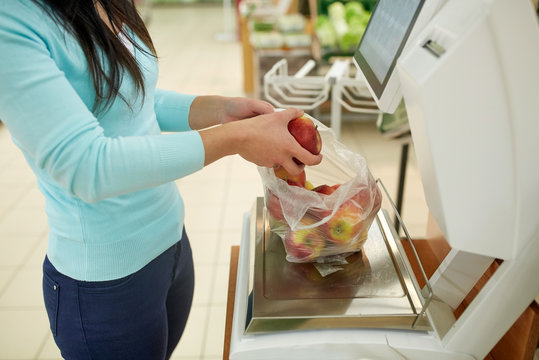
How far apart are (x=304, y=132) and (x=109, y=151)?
343 mm

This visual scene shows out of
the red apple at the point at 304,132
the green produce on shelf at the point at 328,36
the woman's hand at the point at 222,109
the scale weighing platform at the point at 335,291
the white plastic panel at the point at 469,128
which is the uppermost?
the white plastic panel at the point at 469,128

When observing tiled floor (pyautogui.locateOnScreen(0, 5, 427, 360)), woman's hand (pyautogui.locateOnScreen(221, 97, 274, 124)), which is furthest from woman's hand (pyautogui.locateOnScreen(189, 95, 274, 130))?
tiled floor (pyautogui.locateOnScreen(0, 5, 427, 360))

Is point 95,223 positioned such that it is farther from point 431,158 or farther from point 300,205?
point 431,158

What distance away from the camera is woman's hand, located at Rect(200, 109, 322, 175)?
759mm

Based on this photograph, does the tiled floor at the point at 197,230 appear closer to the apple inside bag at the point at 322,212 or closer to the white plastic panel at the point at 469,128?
the apple inside bag at the point at 322,212

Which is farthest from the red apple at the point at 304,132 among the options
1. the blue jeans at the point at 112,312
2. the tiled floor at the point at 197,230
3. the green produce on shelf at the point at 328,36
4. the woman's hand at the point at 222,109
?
the green produce on shelf at the point at 328,36

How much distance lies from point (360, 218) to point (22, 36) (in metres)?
0.60

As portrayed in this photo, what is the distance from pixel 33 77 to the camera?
2.11ft

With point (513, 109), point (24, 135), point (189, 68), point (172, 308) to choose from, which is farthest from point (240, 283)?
point (189, 68)

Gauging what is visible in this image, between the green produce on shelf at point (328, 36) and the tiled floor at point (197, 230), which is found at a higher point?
the green produce on shelf at point (328, 36)

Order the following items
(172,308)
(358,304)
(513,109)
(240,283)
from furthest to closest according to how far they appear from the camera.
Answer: (172,308), (240,283), (358,304), (513,109)

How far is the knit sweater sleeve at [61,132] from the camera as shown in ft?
2.11

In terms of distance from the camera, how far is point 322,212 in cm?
83

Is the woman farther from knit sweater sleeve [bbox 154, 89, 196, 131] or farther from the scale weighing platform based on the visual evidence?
the scale weighing platform
